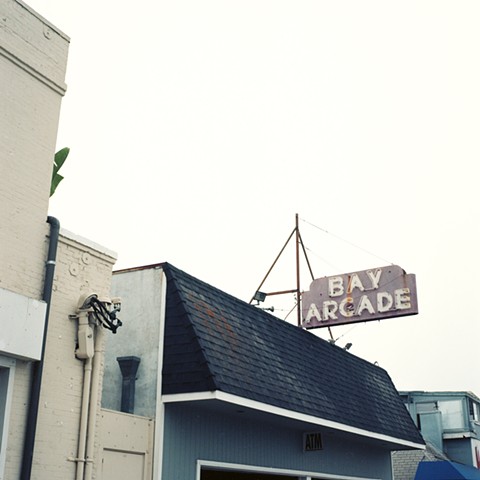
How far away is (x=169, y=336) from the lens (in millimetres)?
12102

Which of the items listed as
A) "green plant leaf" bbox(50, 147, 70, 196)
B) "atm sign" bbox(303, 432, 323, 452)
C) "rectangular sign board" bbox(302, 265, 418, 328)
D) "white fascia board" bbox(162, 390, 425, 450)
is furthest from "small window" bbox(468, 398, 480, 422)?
"green plant leaf" bbox(50, 147, 70, 196)

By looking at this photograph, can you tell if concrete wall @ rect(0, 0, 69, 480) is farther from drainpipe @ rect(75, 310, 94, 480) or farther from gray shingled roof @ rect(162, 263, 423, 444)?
gray shingled roof @ rect(162, 263, 423, 444)

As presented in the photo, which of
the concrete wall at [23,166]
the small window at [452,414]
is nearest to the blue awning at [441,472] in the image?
the small window at [452,414]

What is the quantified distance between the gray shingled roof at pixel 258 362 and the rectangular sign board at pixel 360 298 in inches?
94.8

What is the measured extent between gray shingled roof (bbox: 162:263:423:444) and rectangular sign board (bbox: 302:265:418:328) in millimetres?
2408

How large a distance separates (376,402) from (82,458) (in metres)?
10.4

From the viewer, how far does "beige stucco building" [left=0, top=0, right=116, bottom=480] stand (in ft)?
29.1

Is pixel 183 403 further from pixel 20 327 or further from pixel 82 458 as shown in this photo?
pixel 20 327

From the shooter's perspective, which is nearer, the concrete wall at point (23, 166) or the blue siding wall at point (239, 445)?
the concrete wall at point (23, 166)

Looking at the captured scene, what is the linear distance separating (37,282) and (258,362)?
5.24 metres

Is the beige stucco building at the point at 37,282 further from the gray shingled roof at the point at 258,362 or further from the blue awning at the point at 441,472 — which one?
the blue awning at the point at 441,472

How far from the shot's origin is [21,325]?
8.94 metres

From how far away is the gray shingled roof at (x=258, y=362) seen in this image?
1172cm

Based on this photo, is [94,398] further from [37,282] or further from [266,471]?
[266,471]
